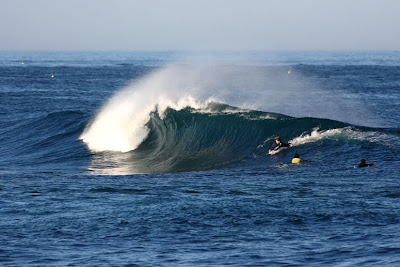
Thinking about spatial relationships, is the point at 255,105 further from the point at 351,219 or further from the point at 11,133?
the point at 351,219

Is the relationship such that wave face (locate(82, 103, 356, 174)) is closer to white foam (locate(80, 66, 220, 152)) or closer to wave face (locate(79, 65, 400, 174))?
wave face (locate(79, 65, 400, 174))

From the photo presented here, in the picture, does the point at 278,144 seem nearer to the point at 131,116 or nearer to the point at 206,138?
the point at 206,138

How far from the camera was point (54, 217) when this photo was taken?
480 inches

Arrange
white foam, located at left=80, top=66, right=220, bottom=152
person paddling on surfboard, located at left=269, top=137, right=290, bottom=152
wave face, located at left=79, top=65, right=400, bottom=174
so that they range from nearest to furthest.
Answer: person paddling on surfboard, located at left=269, top=137, right=290, bottom=152 < wave face, located at left=79, top=65, right=400, bottom=174 < white foam, located at left=80, top=66, right=220, bottom=152

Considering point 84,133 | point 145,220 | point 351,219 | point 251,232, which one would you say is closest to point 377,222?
point 351,219

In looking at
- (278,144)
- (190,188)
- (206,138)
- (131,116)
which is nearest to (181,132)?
(206,138)

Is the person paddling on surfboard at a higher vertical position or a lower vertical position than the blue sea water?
higher

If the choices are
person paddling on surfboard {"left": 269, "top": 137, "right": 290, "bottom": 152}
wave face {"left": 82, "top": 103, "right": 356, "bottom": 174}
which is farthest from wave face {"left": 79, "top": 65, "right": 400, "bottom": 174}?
person paddling on surfboard {"left": 269, "top": 137, "right": 290, "bottom": 152}

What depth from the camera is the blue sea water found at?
9.85 m

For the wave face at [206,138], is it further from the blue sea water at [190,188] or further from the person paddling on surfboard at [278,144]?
the person paddling on surfboard at [278,144]

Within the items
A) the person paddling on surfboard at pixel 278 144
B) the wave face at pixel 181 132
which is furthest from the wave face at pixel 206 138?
the person paddling on surfboard at pixel 278 144

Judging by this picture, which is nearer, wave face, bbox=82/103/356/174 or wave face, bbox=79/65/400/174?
wave face, bbox=82/103/356/174

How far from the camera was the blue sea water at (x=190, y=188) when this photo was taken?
32.3 ft

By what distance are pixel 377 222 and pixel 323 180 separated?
4.51 meters
